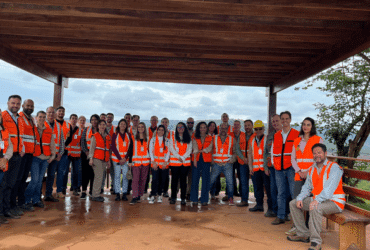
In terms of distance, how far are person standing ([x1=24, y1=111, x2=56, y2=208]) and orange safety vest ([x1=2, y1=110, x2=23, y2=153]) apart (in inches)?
27.9

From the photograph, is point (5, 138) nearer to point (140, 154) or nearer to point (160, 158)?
point (140, 154)

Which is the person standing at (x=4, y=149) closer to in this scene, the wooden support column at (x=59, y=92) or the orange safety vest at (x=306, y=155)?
the wooden support column at (x=59, y=92)

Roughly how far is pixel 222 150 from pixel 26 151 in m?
3.73

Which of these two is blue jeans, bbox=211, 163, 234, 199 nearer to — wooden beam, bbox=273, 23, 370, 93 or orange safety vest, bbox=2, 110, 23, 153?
wooden beam, bbox=273, 23, 370, 93

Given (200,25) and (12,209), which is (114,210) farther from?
(200,25)

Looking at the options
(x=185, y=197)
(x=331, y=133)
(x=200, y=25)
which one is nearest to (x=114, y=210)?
(x=185, y=197)

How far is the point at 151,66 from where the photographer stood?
23.0 feet

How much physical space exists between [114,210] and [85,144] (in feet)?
6.12

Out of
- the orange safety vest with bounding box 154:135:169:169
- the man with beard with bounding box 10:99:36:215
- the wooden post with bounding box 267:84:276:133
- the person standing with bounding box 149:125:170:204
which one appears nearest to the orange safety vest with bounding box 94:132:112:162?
the person standing with bounding box 149:125:170:204

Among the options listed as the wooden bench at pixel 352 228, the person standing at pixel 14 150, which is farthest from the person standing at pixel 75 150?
the wooden bench at pixel 352 228

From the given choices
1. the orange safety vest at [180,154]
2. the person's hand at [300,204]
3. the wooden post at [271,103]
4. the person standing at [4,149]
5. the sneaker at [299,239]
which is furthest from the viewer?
the wooden post at [271,103]

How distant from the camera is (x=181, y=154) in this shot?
240 inches

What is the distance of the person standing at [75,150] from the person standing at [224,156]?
315cm

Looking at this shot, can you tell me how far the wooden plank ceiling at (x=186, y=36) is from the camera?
4070 millimetres
